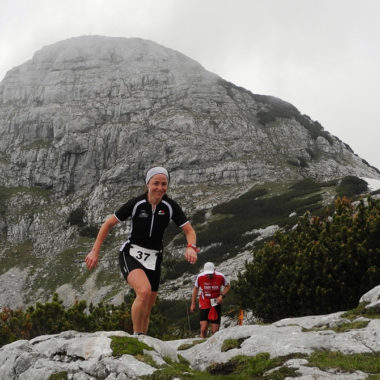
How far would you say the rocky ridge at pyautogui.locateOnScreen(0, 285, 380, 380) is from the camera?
4.36 meters

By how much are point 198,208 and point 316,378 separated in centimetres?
5358

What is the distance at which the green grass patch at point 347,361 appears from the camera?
450 centimetres

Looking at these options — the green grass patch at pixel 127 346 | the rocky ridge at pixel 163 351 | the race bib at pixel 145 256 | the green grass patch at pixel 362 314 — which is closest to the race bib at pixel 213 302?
the rocky ridge at pixel 163 351

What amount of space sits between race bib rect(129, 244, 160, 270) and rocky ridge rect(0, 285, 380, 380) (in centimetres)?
99

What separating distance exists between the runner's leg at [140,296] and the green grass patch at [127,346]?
17.1 inches

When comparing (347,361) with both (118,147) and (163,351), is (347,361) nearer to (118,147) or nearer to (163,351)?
(163,351)

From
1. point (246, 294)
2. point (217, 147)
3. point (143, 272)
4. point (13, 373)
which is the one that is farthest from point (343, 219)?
point (217, 147)

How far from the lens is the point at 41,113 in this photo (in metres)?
84.4

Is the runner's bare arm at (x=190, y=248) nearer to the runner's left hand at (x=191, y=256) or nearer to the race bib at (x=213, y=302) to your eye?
the runner's left hand at (x=191, y=256)

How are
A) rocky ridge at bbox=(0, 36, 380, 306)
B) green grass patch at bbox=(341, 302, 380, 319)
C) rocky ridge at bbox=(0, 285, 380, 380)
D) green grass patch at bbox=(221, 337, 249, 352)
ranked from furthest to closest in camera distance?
rocky ridge at bbox=(0, 36, 380, 306)
green grass patch at bbox=(341, 302, 380, 319)
green grass patch at bbox=(221, 337, 249, 352)
rocky ridge at bbox=(0, 285, 380, 380)

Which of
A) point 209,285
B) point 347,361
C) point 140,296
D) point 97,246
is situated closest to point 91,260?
point 97,246

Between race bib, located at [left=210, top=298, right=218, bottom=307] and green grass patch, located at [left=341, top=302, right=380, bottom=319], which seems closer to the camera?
green grass patch, located at [left=341, top=302, right=380, bottom=319]

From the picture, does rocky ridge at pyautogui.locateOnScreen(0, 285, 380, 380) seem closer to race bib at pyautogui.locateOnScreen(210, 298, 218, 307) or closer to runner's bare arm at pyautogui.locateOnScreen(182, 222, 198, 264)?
runner's bare arm at pyautogui.locateOnScreen(182, 222, 198, 264)

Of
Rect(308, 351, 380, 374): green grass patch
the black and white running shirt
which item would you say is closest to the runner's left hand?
the black and white running shirt
